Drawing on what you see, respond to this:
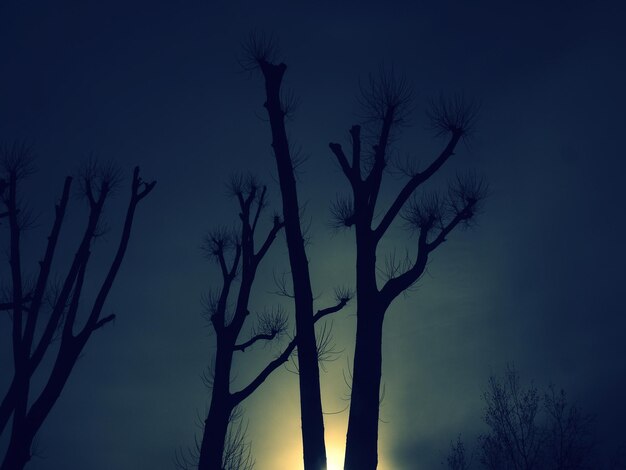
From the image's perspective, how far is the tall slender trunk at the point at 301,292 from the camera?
7.54m

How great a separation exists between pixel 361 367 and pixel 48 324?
5.85 m

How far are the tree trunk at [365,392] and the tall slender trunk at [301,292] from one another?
1.47 feet

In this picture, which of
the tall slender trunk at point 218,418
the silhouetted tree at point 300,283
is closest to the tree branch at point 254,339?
the tall slender trunk at point 218,418

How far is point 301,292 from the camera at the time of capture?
830 centimetres

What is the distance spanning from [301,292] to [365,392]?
167 cm

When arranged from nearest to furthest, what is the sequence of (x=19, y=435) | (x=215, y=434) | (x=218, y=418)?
(x=19, y=435)
(x=215, y=434)
(x=218, y=418)

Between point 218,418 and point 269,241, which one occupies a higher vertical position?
point 269,241

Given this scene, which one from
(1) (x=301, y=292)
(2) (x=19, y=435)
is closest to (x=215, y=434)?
(2) (x=19, y=435)

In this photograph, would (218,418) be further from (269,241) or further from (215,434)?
(269,241)

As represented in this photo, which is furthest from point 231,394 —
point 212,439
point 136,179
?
point 136,179

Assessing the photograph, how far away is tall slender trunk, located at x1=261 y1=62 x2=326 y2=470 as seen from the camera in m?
7.54

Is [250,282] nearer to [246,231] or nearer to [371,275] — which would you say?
[246,231]

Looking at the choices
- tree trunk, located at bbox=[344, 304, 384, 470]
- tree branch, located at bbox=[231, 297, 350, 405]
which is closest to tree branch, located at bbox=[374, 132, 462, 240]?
tree trunk, located at bbox=[344, 304, 384, 470]

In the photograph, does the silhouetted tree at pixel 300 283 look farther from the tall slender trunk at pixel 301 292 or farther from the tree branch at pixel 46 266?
the tree branch at pixel 46 266
